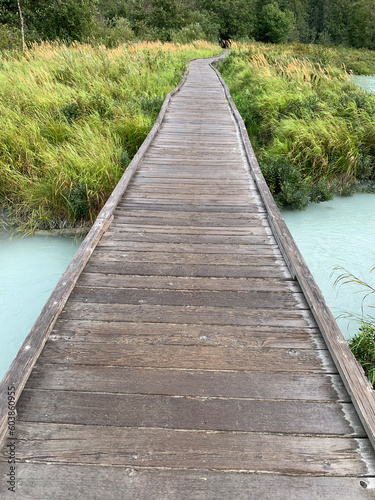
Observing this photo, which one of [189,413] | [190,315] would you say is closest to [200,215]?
[190,315]

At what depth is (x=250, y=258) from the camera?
2.80 metres

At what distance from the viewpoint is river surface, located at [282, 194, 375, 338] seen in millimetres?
3748

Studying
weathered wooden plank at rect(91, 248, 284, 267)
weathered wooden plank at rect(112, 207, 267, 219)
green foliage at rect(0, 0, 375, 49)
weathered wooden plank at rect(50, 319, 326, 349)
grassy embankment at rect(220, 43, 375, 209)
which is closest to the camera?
weathered wooden plank at rect(50, 319, 326, 349)

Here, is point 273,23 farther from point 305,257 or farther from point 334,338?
point 334,338

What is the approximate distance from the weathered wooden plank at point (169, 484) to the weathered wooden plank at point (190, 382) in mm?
353

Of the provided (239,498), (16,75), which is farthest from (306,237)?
(16,75)

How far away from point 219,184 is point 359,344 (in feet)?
7.49

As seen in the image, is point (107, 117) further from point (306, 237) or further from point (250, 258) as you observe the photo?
point (250, 258)

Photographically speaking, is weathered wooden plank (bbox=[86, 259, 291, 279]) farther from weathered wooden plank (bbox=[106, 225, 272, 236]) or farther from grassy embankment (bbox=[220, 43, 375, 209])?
grassy embankment (bbox=[220, 43, 375, 209])

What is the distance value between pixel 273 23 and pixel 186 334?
162 ft

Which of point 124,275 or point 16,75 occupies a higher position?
point 16,75

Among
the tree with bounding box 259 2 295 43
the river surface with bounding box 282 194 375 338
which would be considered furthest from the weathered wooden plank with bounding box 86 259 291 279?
the tree with bounding box 259 2 295 43

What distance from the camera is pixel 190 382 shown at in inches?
67.7

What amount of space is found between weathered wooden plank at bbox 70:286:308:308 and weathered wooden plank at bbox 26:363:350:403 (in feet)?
1.78
